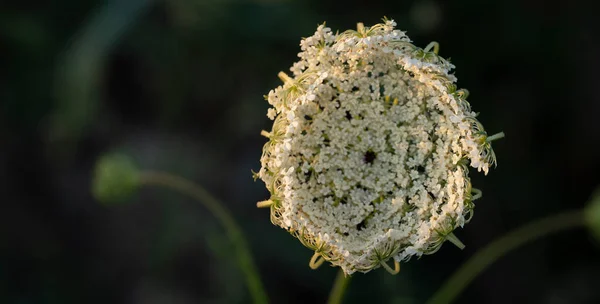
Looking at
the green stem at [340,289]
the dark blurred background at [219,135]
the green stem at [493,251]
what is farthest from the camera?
the dark blurred background at [219,135]

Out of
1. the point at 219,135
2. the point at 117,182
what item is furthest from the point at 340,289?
the point at 219,135

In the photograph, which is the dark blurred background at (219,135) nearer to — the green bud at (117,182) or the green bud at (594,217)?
the green bud at (117,182)

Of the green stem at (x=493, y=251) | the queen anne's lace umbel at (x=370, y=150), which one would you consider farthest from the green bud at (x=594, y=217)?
the queen anne's lace umbel at (x=370, y=150)

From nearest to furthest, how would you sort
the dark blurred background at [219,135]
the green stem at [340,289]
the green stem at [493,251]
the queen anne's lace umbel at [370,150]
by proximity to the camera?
1. the queen anne's lace umbel at [370,150]
2. the green stem at [340,289]
3. the green stem at [493,251]
4. the dark blurred background at [219,135]

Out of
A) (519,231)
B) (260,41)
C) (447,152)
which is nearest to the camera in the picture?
(447,152)

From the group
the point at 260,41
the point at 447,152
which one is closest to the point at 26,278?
the point at 260,41

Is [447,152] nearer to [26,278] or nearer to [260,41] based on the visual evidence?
[260,41]
